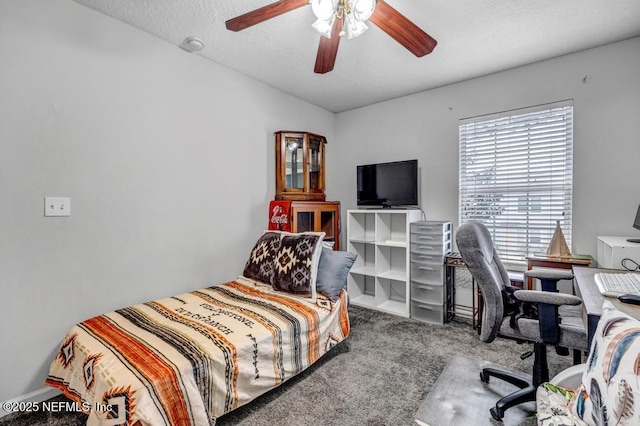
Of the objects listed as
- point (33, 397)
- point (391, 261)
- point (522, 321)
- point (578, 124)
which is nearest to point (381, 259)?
point (391, 261)

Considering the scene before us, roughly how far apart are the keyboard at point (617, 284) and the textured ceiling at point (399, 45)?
1773 mm

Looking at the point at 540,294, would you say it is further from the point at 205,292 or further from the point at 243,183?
the point at 243,183

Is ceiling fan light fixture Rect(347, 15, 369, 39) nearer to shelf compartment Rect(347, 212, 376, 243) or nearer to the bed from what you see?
the bed

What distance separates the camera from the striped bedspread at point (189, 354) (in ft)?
4.17

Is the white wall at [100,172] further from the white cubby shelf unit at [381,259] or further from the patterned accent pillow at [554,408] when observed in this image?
the patterned accent pillow at [554,408]

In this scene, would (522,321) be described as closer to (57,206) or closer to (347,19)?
(347,19)

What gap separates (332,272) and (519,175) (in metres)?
2.13

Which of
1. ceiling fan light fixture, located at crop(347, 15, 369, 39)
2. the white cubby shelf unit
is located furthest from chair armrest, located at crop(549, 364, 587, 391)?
the white cubby shelf unit

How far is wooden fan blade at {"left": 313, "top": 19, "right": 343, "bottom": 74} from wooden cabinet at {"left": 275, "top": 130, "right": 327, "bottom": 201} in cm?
124

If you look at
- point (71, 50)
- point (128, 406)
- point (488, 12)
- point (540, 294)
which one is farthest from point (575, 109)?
point (71, 50)

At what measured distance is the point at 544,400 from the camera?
113 centimetres

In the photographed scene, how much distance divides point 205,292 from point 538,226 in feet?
10.2

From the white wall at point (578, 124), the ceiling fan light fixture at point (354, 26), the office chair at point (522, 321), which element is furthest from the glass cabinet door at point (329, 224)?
the ceiling fan light fixture at point (354, 26)

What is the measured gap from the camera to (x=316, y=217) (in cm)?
332
